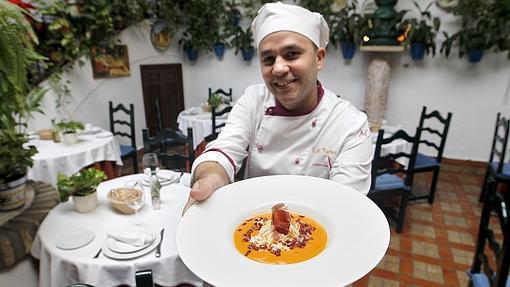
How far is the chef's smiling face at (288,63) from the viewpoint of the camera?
36.3 inches

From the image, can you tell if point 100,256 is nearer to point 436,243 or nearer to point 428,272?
point 428,272

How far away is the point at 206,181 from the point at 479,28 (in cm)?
427

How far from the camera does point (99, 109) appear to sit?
4141 millimetres

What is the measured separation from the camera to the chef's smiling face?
921 mm

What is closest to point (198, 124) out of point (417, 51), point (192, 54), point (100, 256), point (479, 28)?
point (192, 54)

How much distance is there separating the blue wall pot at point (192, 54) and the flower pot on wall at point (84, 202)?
170 inches

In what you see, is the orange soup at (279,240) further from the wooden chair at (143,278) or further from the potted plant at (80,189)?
the potted plant at (80,189)

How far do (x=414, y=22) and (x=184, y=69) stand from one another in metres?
3.81

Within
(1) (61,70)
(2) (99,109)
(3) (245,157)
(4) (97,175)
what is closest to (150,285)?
(3) (245,157)

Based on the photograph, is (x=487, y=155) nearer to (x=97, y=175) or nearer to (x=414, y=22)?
(x=414, y=22)

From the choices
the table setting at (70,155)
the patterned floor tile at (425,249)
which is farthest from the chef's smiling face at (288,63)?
the patterned floor tile at (425,249)

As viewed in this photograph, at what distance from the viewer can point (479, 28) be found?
3.66 metres

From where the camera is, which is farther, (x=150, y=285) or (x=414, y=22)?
(x=414, y=22)

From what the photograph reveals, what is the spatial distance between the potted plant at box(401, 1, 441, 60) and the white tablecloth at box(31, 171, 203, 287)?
3.78 metres
